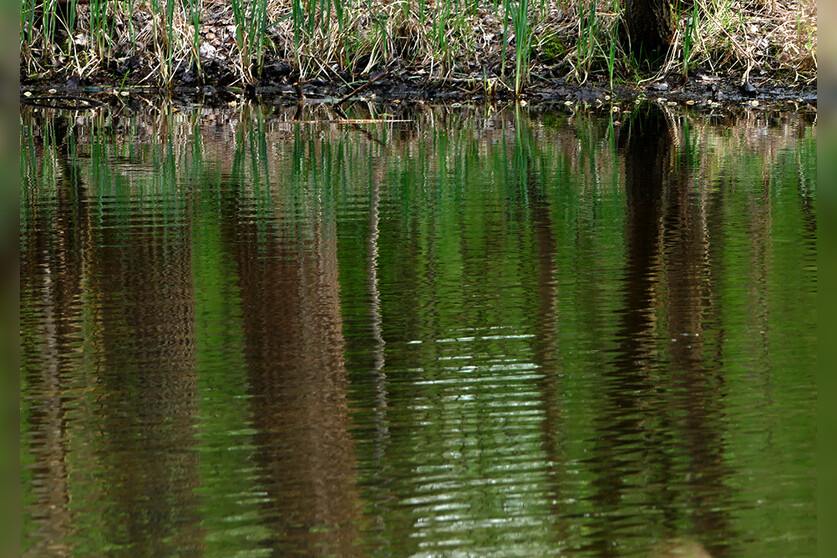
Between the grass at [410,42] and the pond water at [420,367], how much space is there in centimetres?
780

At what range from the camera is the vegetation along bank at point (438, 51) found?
15.0 m

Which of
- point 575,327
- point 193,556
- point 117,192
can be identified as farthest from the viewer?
point 117,192

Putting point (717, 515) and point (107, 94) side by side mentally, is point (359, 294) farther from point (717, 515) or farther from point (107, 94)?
point (107, 94)

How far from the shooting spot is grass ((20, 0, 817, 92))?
1508 cm

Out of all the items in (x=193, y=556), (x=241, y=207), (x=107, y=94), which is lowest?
(x=193, y=556)

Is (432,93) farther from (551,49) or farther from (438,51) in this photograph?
(551,49)

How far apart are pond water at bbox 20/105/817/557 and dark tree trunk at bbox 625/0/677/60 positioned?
25.6 feet

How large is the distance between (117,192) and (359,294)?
3297 mm

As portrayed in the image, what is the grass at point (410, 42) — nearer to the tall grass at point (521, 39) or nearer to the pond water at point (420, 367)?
the tall grass at point (521, 39)

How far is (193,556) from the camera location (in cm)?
226

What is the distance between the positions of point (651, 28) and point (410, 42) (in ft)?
10.9

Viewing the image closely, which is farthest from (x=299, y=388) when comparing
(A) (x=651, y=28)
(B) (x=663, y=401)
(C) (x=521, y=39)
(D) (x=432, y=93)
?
(A) (x=651, y=28)

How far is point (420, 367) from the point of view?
3.57 metres

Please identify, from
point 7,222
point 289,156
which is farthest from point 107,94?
point 7,222
